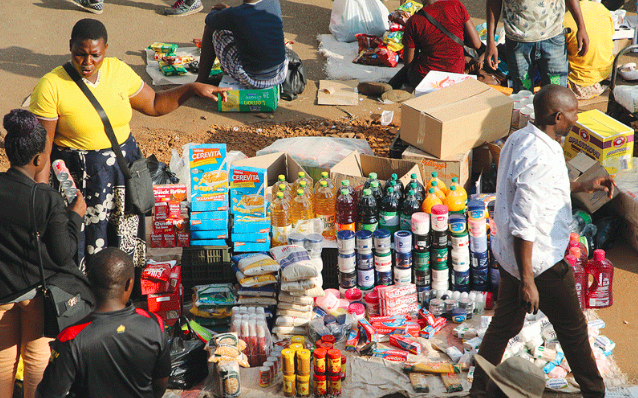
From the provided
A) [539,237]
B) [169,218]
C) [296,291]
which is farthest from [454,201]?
[169,218]

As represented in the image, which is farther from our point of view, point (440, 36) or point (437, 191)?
point (440, 36)

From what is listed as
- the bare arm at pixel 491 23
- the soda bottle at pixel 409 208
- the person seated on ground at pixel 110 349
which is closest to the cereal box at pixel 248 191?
the soda bottle at pixel 409 208

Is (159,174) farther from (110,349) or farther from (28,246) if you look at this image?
(110,349)

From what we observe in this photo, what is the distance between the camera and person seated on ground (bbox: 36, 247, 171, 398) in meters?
2.78

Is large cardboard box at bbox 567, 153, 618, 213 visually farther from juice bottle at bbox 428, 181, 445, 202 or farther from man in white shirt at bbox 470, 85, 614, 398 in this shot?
man in white shirt at bbox 470, 85, 614, 398

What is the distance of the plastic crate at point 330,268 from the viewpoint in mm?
5395

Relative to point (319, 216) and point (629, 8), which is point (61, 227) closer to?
point (319, 216)

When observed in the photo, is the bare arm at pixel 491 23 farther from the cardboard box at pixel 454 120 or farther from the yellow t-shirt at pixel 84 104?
the yellow t-shirt at pixel 84 104

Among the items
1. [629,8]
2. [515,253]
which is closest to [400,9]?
[629,8]

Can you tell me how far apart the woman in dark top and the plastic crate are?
84.3 inches

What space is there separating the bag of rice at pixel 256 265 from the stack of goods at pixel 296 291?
0.24ft

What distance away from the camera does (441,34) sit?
8016 millimetres

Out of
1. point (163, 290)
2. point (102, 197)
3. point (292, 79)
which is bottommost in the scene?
point (163, 290)

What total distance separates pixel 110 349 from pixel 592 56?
7429mm
